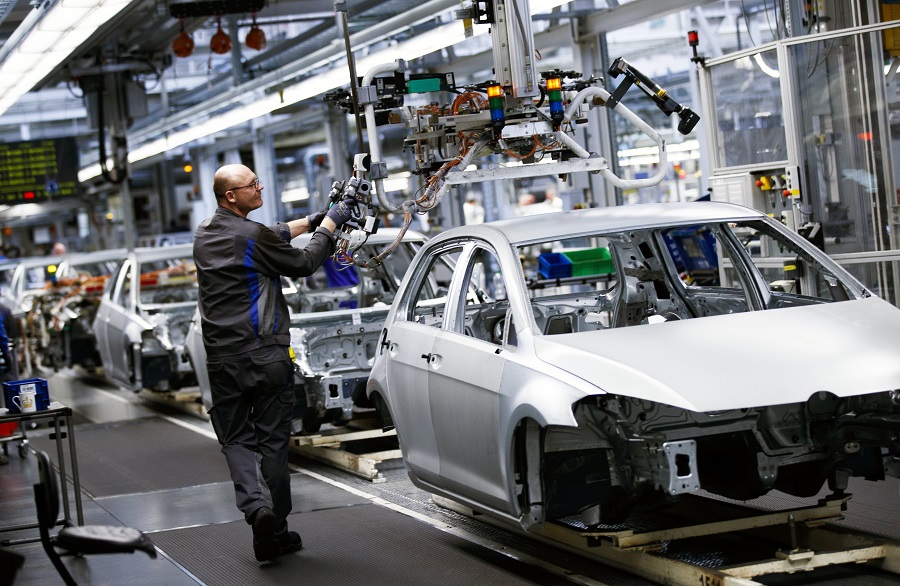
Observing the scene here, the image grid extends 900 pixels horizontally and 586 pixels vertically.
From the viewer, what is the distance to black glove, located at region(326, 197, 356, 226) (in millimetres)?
5883

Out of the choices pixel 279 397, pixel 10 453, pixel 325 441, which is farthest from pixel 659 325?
pixel 10 453

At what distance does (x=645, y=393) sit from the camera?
4309mm

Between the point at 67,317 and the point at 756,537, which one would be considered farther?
the point at 67,317

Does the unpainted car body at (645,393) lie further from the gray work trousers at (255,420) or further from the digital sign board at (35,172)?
the digital sign board at (35,172)

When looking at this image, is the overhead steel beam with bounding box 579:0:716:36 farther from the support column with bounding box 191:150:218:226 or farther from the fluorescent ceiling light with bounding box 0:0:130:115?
the support column with bounding box 191:150:218:226

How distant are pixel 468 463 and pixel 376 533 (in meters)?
1.18

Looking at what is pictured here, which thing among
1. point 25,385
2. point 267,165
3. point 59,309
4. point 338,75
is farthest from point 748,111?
point 267,165

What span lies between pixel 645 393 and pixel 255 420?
90.4 inches

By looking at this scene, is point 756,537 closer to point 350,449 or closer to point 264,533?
point 264,533

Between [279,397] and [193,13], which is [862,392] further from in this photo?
[193,13]

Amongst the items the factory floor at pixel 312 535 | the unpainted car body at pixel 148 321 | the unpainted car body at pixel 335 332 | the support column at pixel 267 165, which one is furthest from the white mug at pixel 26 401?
the support column at pixel 267 165

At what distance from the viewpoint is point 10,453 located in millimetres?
10391

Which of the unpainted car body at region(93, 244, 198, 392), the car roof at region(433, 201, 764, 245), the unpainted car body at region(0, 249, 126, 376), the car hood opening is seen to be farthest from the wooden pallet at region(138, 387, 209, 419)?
the car hood opening

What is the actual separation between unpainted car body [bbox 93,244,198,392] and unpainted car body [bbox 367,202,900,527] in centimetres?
610
